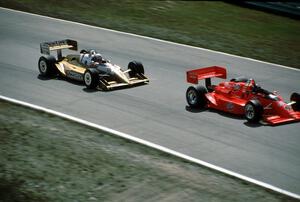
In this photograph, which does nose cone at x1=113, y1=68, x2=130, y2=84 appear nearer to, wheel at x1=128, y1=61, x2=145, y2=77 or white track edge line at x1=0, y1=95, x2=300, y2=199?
wheel at x1=128, y1=61, x2=145, y2=77

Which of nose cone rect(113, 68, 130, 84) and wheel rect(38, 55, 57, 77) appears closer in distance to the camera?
nose cone rect(113, 68, 130, 84)

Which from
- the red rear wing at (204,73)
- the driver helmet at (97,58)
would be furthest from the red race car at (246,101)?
the driver helmet at (97,58)

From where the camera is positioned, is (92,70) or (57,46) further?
(57,46)

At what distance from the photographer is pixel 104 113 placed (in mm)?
16531

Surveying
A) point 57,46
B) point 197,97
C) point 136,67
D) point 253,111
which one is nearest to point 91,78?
point 136,67

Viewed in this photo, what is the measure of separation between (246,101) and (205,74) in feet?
6.30

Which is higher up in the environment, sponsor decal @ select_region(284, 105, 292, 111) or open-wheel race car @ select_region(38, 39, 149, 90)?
open-wheel race car @ select_region(38, 39, 149, 90)

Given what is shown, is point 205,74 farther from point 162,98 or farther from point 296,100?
point 296,100

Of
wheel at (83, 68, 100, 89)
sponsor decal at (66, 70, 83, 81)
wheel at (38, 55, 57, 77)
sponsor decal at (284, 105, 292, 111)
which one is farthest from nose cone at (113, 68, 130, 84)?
sponsor decal at (284, 105, 292, 111)

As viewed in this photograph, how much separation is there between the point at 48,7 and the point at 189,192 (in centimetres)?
1913

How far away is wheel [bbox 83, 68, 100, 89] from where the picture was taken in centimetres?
1817

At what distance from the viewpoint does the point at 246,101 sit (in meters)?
16.5

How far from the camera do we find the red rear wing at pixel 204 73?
57.6 ft

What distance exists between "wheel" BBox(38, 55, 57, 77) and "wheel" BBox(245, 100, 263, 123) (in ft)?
22.3
